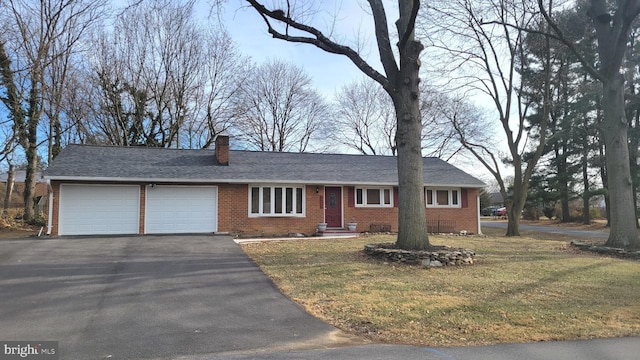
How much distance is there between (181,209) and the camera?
17125mm

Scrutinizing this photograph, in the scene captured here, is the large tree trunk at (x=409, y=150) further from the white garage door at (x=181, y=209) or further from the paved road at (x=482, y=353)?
the white garage door at (x=181, y=209)

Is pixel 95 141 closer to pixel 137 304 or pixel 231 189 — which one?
pixel 231 189

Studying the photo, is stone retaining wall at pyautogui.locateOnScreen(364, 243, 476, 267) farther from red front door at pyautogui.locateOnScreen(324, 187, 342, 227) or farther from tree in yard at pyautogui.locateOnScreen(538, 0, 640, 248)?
red front door at pyautogui.locateOnScreen(324, 187, 342, 227)

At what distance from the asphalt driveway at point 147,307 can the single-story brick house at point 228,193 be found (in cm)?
521

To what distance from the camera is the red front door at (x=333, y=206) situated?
63.8ft

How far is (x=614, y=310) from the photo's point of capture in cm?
673

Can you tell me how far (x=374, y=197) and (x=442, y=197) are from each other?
150 inches

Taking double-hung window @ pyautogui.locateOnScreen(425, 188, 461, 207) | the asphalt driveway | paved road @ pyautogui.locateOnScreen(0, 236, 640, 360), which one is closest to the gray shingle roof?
double-hung window @ pyautogui.locateOnScreen(425, 188, 461, 207)

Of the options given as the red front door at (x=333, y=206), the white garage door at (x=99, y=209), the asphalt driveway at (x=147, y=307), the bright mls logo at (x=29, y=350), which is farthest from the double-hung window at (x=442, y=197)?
the bright mls logo at (x=29, y=350)

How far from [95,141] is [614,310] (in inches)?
1338


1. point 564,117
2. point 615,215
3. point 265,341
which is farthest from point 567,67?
point 265,341

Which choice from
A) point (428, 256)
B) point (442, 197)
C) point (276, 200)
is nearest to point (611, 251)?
point (428, 256)

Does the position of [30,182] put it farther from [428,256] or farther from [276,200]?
[428,256]

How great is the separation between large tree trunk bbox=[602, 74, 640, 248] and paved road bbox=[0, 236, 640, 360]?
395 inches
